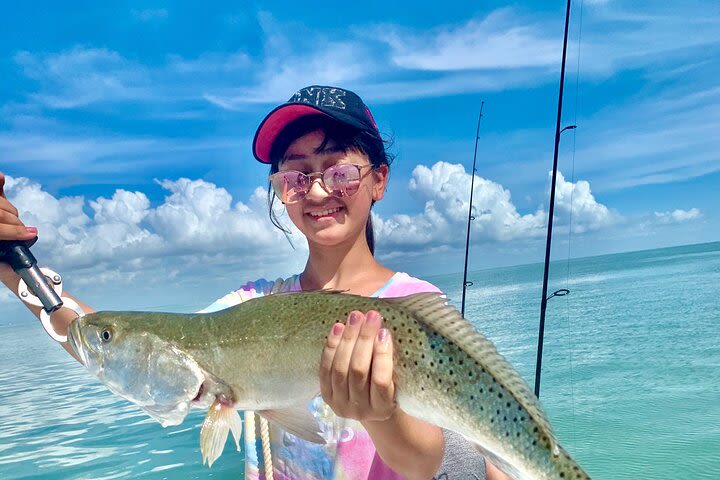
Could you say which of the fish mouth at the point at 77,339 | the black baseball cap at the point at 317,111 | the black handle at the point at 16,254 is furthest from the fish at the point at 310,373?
the black baseball cap at the point at 317,111

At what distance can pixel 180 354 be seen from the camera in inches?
85.4

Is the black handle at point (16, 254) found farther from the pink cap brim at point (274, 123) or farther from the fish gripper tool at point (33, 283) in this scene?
the pink cap brim at point (274, 123)

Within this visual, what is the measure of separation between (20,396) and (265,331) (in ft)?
59.9

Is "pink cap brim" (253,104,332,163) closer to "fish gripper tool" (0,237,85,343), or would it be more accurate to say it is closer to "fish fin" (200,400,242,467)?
"fish gripper tool" (0,237,85,343)

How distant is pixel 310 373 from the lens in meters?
2.07

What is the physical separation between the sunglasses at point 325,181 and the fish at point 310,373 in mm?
735

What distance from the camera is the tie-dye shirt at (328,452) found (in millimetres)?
2574

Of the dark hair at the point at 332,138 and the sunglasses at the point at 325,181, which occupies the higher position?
the dark hair at the point at 332,138

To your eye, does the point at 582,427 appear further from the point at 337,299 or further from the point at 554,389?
the point at 337,299

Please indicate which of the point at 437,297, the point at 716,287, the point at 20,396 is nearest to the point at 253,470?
the point at 437,297

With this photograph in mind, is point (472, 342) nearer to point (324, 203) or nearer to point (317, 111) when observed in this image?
point (324, 203)

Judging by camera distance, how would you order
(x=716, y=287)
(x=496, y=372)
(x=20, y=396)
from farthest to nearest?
1. (x=716, y=287)
2. (x=20, y=396)
3. (x=496, y=372)

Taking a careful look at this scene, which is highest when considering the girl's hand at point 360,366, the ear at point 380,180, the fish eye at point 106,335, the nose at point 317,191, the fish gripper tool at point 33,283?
the ear at point 380,180

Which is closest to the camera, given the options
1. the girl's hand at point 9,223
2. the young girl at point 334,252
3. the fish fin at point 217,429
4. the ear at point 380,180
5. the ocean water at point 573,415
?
the fish fin at point 217,429
